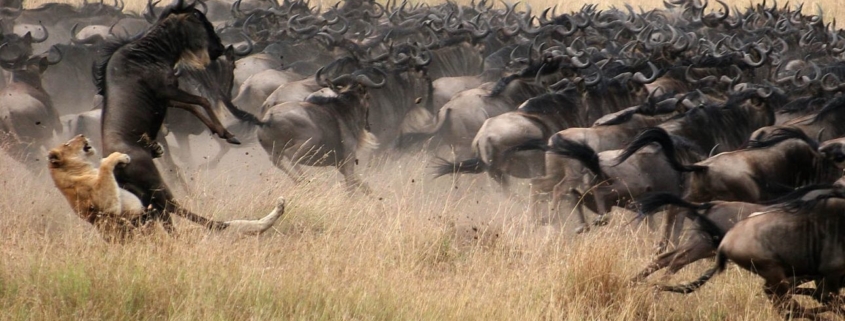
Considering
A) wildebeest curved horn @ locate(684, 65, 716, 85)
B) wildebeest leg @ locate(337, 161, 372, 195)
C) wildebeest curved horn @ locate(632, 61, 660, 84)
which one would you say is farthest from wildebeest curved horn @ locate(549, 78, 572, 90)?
wildebeest leg @ locate(337, 161, 372, 195)

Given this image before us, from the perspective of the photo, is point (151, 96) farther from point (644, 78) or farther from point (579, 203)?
point (644, 78)

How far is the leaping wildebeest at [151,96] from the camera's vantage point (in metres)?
7.31

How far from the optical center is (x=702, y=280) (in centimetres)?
675

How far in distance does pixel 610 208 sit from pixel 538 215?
0.80 meters

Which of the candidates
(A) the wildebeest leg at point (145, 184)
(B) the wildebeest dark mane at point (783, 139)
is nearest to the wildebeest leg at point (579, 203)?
(B) the wildebeest dark mane at point (783, 139)

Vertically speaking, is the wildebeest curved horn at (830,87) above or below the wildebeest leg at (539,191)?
below

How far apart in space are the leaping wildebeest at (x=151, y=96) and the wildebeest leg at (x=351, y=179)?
101 inches

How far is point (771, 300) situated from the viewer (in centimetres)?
654

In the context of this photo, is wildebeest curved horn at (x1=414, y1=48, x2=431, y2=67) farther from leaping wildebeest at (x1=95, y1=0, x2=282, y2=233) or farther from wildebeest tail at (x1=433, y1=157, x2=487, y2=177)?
leaping wildebeest at (x1=95, y1=0, x2=282, y2=233)

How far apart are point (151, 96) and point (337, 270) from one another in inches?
75.8

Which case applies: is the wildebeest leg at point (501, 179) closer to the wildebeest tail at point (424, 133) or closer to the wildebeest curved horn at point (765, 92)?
the wildebeest tail at point (424, 133)

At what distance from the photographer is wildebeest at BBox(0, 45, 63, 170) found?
448 inches

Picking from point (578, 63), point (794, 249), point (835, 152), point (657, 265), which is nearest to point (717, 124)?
point (835, 152)

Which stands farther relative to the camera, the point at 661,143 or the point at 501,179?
the point at 501,179
